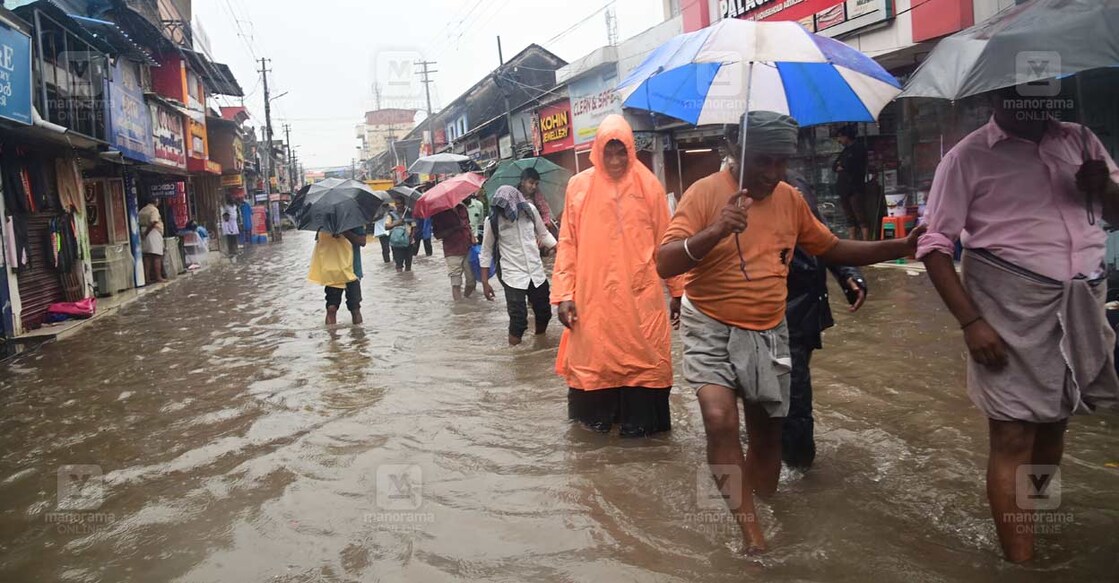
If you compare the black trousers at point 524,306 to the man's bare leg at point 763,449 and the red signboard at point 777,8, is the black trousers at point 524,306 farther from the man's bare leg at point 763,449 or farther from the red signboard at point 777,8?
the red signboard at point 777,8

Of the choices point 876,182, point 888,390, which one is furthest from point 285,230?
point 888,390

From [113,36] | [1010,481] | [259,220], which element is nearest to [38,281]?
[113,36]

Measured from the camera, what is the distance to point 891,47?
36.1 ft

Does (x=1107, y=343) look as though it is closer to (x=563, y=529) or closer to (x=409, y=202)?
(x=563, y=529)

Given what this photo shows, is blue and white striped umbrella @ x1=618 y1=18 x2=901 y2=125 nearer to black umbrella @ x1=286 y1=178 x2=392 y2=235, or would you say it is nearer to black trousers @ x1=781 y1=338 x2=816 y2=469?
black trousers @ x1=781 y1=338 x2=816 y2=469

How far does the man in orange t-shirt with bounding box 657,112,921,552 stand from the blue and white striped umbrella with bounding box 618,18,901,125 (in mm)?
624

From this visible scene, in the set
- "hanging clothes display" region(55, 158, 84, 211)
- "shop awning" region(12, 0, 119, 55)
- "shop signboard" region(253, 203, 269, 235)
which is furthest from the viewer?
"shop signboard" region(253, 203, 269, 235)

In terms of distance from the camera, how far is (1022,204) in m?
2.57

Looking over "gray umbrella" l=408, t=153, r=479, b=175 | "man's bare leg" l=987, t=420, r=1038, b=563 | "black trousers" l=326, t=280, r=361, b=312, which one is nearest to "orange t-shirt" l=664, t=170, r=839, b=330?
"man's bare leg" l=987, t=420, r=1038, b=563

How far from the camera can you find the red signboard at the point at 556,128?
23391 millimetres

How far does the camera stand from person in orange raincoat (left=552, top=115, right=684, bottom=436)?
4180 mm

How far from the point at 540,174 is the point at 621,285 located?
4.05 meters

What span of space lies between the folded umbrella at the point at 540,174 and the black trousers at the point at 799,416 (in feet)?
13.0

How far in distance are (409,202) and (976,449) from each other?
11915mm
